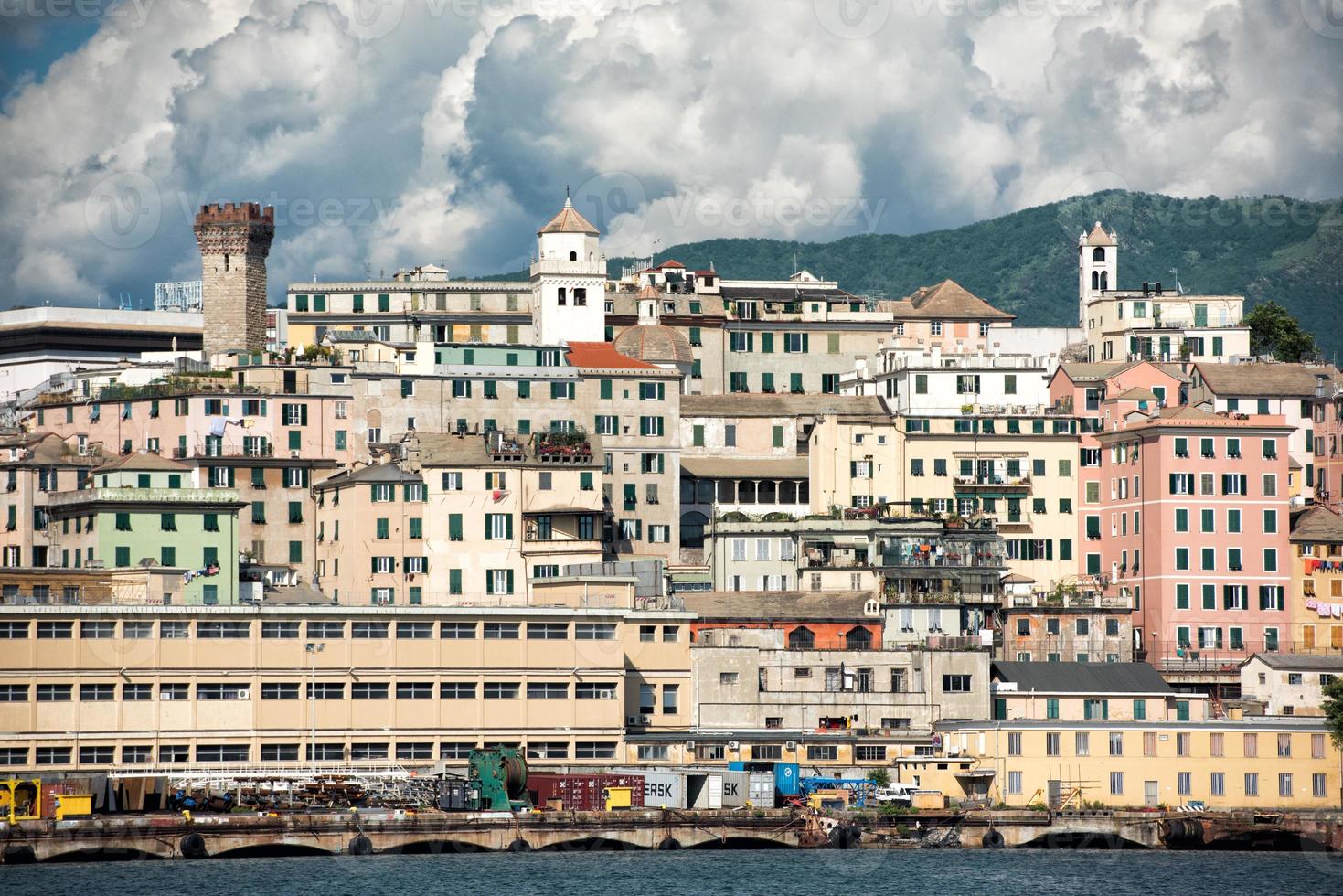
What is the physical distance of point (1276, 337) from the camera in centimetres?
15788

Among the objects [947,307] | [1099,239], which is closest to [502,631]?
[947,307]

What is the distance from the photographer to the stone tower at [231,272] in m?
156

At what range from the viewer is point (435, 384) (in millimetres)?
134375

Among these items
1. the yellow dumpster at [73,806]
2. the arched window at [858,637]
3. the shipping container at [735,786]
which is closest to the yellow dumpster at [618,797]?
the shipping container at [735,786]

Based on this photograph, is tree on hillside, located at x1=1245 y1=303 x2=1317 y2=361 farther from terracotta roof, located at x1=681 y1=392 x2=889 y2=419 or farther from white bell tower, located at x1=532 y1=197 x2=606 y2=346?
white bell tower, located at x1=532 y1=197 x2=606 y2=346

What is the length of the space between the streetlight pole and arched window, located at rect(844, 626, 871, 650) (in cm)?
2810

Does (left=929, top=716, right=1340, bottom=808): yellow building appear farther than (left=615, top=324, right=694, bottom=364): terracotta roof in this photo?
No

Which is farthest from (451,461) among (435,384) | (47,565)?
(47,565)

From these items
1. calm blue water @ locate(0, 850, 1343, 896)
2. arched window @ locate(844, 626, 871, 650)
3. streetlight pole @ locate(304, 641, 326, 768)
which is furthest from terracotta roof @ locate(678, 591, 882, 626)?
streetlight pole @ locate(304, 641, 326, 768)

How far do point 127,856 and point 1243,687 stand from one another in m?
59.7

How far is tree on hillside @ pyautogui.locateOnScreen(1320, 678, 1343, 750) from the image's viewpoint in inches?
4385

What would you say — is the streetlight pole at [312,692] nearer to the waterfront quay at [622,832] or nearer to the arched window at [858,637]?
the waterfront quay at [622,832]

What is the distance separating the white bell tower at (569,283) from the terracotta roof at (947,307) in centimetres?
2484

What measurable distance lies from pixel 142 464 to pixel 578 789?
3625cm
